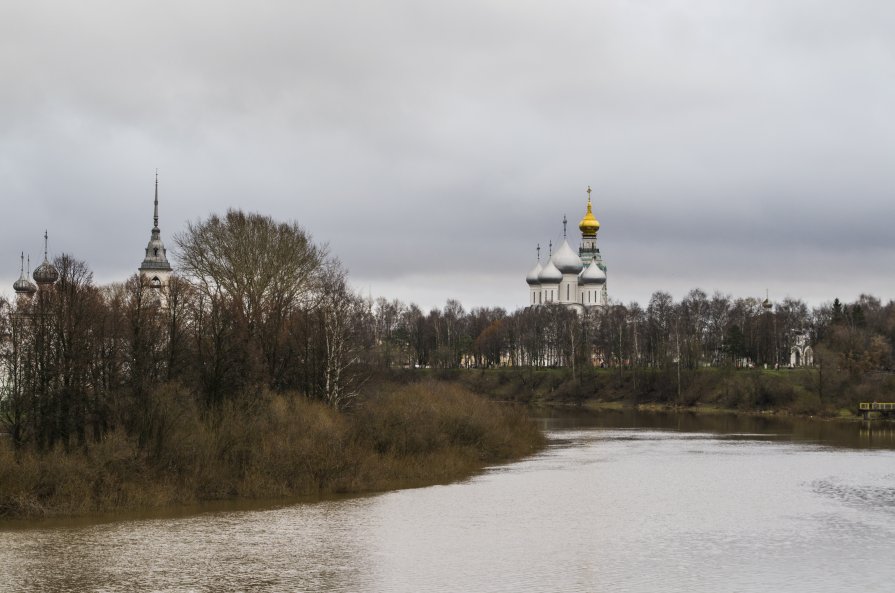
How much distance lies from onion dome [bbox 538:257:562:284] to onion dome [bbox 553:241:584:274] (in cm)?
74

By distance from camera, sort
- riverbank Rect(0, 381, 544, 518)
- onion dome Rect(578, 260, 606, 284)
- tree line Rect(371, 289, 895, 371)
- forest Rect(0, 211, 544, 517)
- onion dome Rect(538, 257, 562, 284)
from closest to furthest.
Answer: riverbank Rect(0, 381, 544, 518)
forest Rect(0, 211, 544, 517)
tree line Rect(371, 289, 895, 371)
onion dome Rect(538, 257, 562, 284)
onion dome Rect(578, 260, 606, 284)

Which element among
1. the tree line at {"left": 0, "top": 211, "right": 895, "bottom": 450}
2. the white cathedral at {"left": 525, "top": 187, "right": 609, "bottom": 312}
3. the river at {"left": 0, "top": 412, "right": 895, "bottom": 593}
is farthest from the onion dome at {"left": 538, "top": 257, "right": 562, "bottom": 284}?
the river at {"left": 0, "top": 412, "right": 895, "bottom": 593}

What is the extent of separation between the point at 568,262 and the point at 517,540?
11359 cm

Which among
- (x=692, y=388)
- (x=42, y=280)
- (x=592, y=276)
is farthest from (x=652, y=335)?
(x=42, y=280)

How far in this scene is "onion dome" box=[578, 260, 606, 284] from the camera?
141 m

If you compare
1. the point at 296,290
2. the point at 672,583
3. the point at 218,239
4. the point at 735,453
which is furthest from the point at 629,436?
the point at 672,583

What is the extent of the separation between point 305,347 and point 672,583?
2749cm

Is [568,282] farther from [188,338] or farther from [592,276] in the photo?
[188,338]

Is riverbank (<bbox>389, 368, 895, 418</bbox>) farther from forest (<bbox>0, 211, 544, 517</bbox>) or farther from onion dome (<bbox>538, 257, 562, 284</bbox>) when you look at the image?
forest (<bbox>0, 211, 544, 517</bbox>)

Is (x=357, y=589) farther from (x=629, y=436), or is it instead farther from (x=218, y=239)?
(x=629, y=436)

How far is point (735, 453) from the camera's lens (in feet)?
174

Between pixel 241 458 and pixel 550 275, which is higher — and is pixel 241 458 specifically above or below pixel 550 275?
below

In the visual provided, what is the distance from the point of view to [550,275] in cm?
14062

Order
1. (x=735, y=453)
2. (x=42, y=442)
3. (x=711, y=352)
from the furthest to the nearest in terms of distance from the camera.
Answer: (x=711, y=352) < (x=735, y=453) < (x=42, y=442)
